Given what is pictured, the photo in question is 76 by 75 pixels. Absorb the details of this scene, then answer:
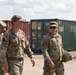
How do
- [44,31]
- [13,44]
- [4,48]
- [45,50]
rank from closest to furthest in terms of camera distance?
[4,48] < [13,44] < [45,50] < [44,31]

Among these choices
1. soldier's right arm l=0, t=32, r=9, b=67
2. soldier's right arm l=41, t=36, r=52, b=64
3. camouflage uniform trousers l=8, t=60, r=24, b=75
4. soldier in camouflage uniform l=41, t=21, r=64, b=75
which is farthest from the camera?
soldier in camouflage uniform l=41, t=21, r=64, b=75

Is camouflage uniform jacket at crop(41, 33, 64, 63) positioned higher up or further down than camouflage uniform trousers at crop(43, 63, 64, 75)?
higher up

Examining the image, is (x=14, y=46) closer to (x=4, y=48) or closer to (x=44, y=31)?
(x=4, y=48)

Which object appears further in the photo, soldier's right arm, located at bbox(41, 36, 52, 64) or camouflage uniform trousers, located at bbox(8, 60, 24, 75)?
soldier's right arm, located at bbox(41, 36, 52, 64)

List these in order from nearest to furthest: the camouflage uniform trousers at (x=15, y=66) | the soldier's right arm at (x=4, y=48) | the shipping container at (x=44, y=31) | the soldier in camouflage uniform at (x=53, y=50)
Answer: the soldier's right arm at (x=4, y=48) < the camouflage uniform trousers at (x=15, y=66) < the soldier in camouflage uniform at (x=53, y=50) < the shipping container at (x=44, y=31)

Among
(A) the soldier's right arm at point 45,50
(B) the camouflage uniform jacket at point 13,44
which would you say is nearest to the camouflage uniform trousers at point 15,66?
(B) the camouflage uniform jacket at point 13,44

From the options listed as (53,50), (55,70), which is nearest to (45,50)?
(53,50)

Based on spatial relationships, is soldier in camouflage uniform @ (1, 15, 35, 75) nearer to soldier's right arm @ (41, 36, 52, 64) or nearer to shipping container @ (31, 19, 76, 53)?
soldier's right arm @ (41, 36, 52, 64)

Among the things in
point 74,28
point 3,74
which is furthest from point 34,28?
point 3,74

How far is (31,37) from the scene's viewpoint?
83.1 ft

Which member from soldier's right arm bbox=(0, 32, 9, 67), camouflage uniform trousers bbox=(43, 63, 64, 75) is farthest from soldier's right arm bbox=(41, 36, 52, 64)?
soldier's right arm bbox=(0, 32, 9, 67)

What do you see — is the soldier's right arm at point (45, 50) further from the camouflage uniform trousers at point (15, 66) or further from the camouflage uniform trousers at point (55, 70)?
the camouflage uniform trousers at point (15, 66)

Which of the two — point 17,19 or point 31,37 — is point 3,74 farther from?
point 31,37

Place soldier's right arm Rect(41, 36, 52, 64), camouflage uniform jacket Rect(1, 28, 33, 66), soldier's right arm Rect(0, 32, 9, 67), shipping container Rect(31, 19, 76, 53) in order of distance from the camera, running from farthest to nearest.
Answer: shipping container Rect(31, 19, 76, 53)
soldier's right arm Rect(41, 36, 52, 64)
camouflage uniform jacket Rect(1, 28, 33, 66)
soldier's right arm Rect(0, 32, 9, 67)
